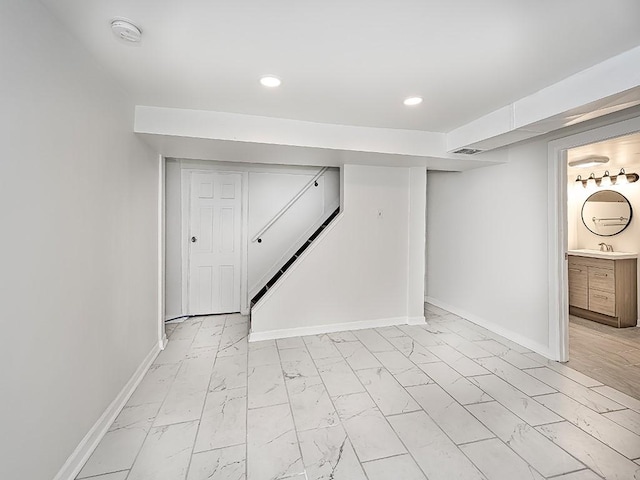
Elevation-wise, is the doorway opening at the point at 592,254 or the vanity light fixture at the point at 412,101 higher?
the vanity light fixture at the point at 412,101

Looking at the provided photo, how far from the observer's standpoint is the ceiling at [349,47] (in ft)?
4.73

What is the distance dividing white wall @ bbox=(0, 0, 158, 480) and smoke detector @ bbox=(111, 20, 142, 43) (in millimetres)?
252

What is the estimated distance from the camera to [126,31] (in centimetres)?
158

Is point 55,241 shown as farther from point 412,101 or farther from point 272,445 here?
point 412,101

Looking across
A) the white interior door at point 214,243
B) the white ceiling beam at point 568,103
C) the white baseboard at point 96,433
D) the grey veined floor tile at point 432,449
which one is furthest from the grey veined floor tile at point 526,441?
the white interior door at point 214,243

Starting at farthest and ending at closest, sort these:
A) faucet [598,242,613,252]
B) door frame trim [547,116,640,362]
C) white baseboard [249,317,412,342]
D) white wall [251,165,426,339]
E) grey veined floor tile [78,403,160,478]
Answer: faucet [598,242,613,252] → white wall [251,165,426,339] → white baseboard [249,317,412,342] → door frame trim [547,116,640,362] → grey veined floor tile [78,403,160,478]

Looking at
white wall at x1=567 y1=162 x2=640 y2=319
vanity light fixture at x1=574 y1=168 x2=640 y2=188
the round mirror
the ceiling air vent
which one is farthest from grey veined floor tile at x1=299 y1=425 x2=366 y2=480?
vanity light fixture at x1=574 y1=168 x2=640 y2=188

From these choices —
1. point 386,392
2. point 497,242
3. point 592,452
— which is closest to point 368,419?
point 386,392

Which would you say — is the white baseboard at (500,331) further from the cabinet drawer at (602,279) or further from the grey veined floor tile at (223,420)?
the grey veined floor tile at (223,420)

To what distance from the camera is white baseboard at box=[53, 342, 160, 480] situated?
1.63 m

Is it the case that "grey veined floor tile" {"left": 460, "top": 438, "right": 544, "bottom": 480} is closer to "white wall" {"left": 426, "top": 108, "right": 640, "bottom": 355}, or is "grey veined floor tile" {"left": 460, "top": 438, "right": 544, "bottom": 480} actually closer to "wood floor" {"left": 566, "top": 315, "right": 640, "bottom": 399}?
"wood floor" {"left": 566, "top": 315, "right": 640, "bottom": 399}

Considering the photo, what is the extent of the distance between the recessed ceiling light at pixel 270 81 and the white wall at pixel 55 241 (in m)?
1.00

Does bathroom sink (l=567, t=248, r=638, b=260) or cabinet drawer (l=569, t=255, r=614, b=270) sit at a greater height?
bathroom sink (l=567, t=248, r=638, b=260)

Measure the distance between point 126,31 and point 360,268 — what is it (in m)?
3.26
